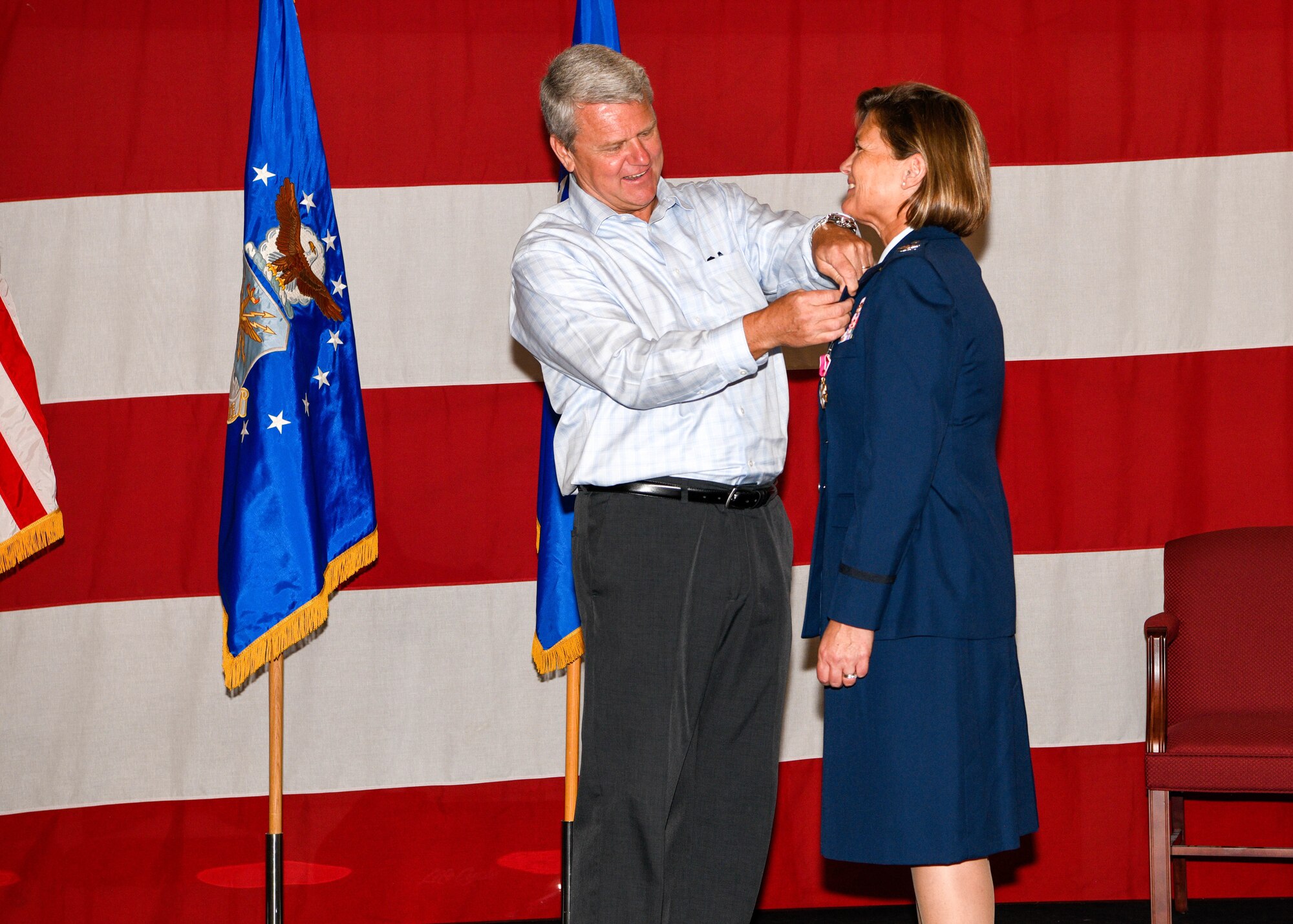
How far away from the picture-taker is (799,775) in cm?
306

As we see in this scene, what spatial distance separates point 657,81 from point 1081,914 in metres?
2.26

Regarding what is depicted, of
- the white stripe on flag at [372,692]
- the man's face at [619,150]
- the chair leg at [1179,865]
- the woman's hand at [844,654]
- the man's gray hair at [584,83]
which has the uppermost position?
the man's gray hair at [584,83]

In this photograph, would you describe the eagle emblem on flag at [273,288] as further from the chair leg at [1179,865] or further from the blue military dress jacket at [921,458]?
the chair leg at [1179,865]

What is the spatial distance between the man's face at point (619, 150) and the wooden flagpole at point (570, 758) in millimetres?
1099

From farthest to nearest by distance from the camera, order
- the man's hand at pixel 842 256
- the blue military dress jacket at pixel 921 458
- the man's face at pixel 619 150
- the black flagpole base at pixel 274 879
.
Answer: the black flagpole base at pixel 274 879 → the man's face at pixel 619 150 → the man's hand at pixel 842 256 → the blue military dress jacket at pixel 921 458

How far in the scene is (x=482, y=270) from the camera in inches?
118

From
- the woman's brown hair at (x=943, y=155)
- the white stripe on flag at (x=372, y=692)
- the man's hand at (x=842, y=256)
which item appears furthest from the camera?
the white stripe on flag at (x=372, y=692)

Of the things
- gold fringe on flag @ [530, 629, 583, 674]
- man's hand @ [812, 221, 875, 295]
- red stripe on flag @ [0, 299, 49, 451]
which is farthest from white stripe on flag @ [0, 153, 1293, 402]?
man's hand @ [812, 221, 875, 295]

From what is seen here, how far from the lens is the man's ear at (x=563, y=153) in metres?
2.23

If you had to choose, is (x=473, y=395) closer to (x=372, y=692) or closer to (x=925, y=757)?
(x=372, y=692)

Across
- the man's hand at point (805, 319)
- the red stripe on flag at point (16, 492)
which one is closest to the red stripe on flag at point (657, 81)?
the red stripe on flag at point (16, 492)

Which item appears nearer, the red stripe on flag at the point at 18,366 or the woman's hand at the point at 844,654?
the woman's hand at the point at 844,654

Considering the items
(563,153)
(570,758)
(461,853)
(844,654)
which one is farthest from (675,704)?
(461,853)

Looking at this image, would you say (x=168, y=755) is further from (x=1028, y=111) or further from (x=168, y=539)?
(x=1028, y=111)
